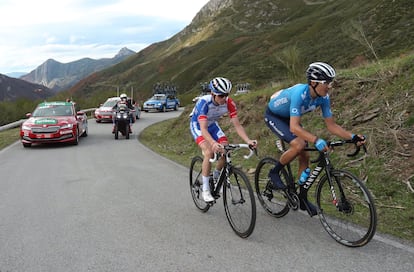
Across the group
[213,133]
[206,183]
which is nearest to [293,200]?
[206,183]

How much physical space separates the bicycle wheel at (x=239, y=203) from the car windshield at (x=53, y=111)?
1185 cm

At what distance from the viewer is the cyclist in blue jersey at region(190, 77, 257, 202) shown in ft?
17.3

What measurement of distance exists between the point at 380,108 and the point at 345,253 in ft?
17.2

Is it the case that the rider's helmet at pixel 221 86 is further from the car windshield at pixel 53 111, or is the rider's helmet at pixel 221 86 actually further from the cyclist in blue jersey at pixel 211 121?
the car windshield at pixel 53 111

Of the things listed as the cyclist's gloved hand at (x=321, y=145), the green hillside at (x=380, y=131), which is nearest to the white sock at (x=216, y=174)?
the cyclist's gloved hand at (x=321, y=145)

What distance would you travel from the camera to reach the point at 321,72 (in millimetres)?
4555

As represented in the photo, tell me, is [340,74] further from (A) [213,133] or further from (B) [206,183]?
(B) [206,183]

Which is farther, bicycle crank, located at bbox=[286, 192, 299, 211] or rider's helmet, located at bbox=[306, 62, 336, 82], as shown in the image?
bicycle crank, located at bbox=[286, 192, 299, 211]

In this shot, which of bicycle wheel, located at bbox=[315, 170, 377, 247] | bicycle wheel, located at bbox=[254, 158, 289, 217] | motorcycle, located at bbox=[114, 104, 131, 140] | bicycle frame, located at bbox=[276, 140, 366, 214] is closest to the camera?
bicycle wheel, located at bbox=[315, 170, 377, 247]

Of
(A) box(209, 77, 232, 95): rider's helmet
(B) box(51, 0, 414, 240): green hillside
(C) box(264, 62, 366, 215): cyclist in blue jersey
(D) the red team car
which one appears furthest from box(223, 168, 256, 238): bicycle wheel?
(D) the red team car

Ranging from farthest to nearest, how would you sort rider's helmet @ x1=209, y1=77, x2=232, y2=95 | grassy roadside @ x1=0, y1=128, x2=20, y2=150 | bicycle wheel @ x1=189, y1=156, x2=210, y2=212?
grassy roadside @ x1=0, y1=128, x2=20, y2=150 → bicycle wheel @ x1=189, y1=156, x2=210, y2=212 → rider's helmet @ x1=209, y1=77, x2=232, y2=95

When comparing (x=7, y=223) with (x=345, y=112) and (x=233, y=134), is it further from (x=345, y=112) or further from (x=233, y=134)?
(x=233, y=134)

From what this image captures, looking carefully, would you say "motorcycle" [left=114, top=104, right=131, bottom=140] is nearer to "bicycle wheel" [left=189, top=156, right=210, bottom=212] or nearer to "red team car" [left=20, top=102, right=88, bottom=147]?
"red team car" [left=20, top=102, right=88, bottom=147]

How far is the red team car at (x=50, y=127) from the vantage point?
1404 centimetres
